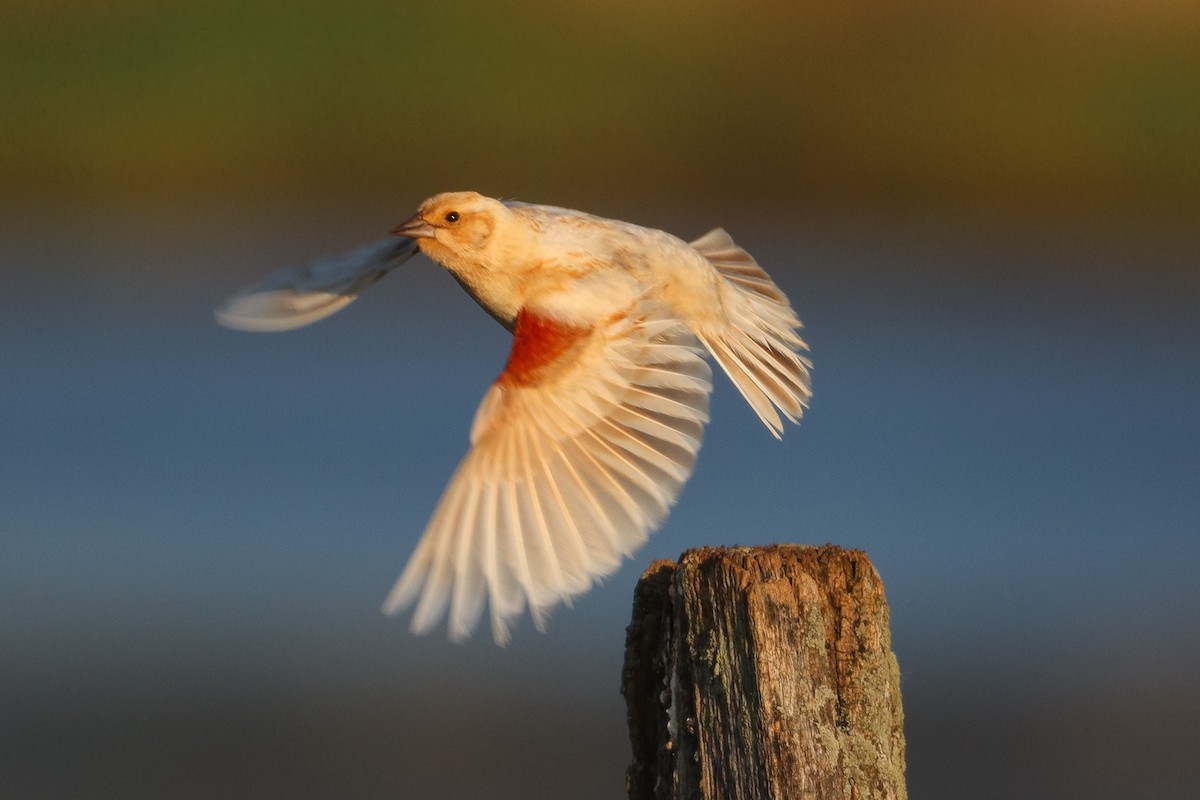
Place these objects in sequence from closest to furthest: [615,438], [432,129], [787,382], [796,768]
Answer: [796,768]
[615,438]
[787,382]
[432,129]

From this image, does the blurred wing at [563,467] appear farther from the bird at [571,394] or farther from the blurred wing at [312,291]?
the blurred wing at [312,291]

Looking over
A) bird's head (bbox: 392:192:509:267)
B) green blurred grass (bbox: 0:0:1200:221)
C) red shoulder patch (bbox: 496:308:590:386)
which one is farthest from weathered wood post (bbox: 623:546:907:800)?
green blurred grass (bbox: 0:0:1200:221)

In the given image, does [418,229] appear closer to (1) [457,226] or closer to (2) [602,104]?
(1) [457,226]

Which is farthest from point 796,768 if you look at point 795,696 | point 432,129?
point 432,129

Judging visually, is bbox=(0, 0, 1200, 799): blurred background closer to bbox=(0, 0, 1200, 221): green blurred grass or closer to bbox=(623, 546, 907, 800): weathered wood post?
bbox=(0, 0, 1200, 221): green blurred grass

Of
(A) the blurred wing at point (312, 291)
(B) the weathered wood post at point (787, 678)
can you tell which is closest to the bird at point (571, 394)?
(A) the blurred wing at point (312, 291)

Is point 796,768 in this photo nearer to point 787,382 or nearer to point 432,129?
point 787,382
